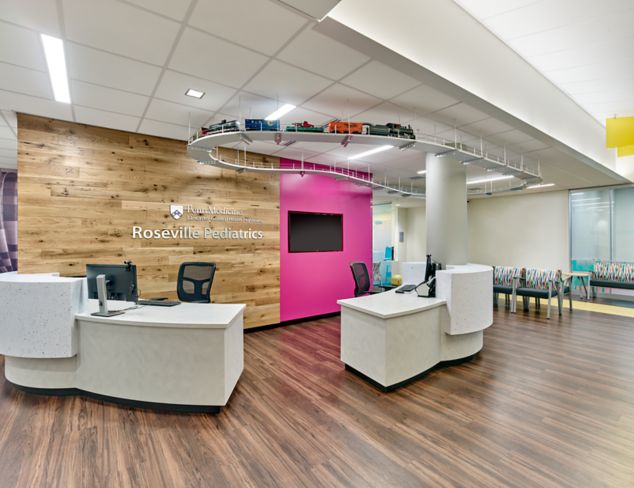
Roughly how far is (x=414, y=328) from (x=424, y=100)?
2467 mm

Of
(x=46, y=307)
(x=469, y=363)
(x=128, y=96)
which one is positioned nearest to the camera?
(x=46, y=307)

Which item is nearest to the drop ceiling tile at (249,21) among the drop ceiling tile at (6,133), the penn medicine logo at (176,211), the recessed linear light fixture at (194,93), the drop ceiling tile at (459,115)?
the recessed linear light fixture at (194,93)

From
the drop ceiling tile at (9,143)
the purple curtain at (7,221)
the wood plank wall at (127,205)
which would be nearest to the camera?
the wood plank wall at (127,205)

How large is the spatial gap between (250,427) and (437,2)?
3.94m

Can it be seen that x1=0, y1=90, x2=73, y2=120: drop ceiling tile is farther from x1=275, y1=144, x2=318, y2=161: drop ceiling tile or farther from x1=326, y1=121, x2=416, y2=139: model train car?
x1=326, y1=121, x2=416, y2=139: model train car

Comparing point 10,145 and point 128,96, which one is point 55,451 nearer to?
point 128,96

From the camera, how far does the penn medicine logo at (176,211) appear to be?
4.63m

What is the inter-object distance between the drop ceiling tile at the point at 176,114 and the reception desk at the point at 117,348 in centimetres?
207

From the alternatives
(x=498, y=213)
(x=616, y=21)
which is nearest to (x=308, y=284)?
(x=616, y=21)

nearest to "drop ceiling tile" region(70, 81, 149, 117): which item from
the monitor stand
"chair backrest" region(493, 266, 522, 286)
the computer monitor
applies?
the computer monitor

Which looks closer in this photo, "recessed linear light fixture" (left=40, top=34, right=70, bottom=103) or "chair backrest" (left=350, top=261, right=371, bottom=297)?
"recessed linear light fixture" (left=40, top=34, right=70, bottom=103)

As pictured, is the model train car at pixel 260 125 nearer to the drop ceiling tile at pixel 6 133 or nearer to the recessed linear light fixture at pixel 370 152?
the recessed linear light fixture at pixel 370 152

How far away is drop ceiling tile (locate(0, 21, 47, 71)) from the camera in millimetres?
2227

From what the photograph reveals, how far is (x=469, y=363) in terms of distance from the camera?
385 centimetres
